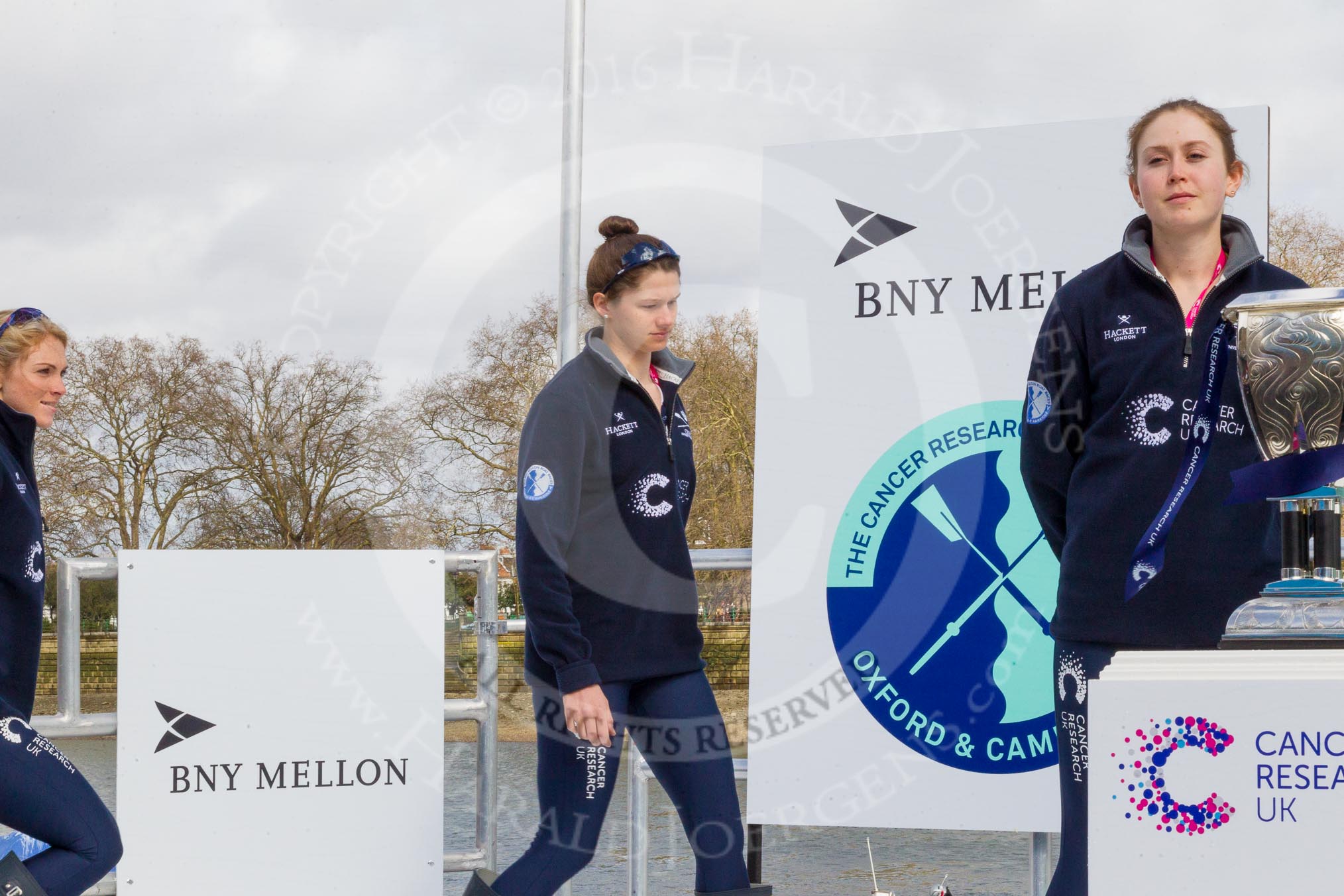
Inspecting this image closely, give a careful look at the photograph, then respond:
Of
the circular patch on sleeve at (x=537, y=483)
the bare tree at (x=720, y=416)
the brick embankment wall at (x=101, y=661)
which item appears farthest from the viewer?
the bare tree at (x=720, y=416)

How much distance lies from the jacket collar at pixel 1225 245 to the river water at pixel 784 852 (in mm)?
2315

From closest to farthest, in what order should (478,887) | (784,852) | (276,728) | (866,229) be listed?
(478,887), (866,229), (276,728), (784,852)

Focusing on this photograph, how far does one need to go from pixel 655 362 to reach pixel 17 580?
66.1 inches

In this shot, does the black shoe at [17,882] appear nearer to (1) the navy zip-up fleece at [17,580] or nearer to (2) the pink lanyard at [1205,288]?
(1) the navy zip-up fleece at [17,580]

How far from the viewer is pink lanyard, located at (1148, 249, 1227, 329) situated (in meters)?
2.81

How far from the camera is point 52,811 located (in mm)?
3135

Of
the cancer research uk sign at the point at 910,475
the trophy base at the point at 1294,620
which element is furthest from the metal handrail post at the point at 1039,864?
the trophy base at the point at 1294,620

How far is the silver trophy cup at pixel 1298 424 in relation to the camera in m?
1.92

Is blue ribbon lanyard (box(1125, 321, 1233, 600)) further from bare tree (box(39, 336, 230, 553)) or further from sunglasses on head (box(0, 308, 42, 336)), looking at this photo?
bare tree (box(39, 336, 230, 553))

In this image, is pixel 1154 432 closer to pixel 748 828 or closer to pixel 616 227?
pixel 616 227

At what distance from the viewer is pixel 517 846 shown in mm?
6262

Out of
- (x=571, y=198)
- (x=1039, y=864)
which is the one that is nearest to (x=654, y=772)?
(x=1039, y=864)

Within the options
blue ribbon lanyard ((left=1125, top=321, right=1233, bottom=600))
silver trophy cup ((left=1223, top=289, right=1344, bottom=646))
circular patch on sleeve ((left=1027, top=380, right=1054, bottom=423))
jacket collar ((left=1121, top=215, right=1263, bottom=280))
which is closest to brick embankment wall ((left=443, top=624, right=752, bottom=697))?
circular patch on sleeve ((left=1027, top=380, right=1054, bottom=423))

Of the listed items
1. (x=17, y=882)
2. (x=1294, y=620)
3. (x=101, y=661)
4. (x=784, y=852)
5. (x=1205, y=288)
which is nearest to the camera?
(x=1294, y=620)
